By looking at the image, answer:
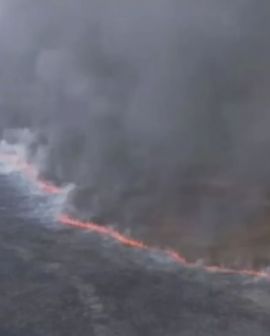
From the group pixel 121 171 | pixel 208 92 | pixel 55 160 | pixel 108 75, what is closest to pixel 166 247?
pixel 121 171

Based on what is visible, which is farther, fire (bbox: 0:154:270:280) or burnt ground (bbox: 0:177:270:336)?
fire (bbox: 0:154:270:280)

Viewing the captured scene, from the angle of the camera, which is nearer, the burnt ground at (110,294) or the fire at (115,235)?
the burnt ground at (110,294)

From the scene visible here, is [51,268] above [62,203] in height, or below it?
below

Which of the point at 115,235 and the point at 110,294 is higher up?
the point at 115,235

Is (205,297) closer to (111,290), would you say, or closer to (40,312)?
(111,290)

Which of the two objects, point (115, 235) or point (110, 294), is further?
point (115, 235)

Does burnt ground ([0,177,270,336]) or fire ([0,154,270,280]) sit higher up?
fire ([0,154,270,280])

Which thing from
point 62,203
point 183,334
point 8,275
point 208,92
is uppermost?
point 208,92

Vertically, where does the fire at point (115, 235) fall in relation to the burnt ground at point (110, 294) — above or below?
above
